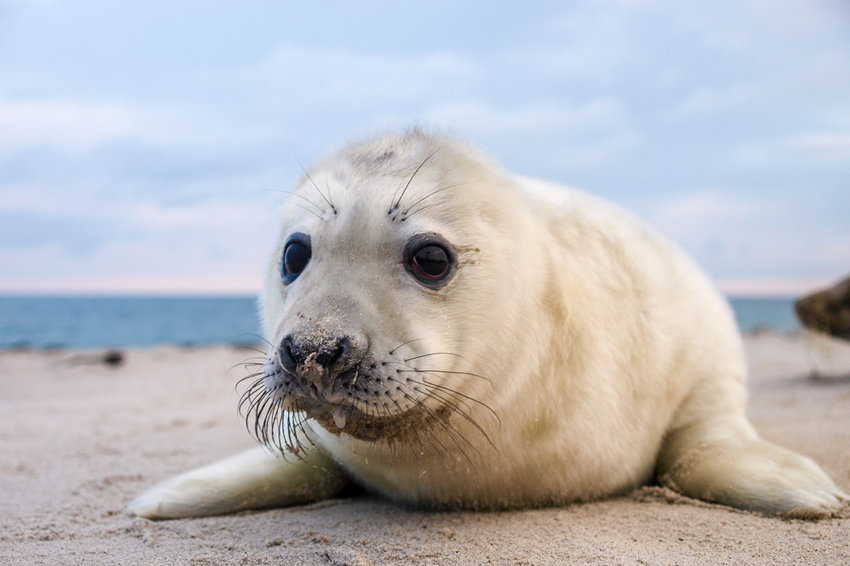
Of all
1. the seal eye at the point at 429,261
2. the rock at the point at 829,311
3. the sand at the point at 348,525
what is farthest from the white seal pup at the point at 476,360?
the rock at the point at 829,311

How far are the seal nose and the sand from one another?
61 cm

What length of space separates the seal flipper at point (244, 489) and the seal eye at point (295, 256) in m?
0.93

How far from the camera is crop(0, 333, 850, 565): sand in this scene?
7.17ft

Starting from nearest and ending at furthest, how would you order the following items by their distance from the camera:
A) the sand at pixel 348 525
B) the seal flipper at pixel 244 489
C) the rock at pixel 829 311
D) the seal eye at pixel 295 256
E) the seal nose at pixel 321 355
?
the seal nose at pixel 321 355, the sand at pixel 348 525, the seal eye at pixel 295 256, the seal flipper at pixel 244 489, the rock at pixel 829 311

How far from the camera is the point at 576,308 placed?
105 inches

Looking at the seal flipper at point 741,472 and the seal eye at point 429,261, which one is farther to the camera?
the seal flipper at point 741,472

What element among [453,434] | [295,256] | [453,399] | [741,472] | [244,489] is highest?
[295,256]

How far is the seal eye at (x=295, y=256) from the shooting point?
7.71 feet

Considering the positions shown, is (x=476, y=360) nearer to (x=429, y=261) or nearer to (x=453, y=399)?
(x=453, y=399)

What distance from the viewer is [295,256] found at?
2.38 m

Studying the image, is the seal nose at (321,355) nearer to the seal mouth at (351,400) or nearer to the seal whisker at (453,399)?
the seal mouth at (351,400)

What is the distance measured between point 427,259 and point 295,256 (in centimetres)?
48

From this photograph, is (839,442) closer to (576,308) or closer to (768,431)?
(768,431)

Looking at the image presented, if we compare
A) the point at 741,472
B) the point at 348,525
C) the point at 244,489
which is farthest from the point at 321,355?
the point at 741,472
